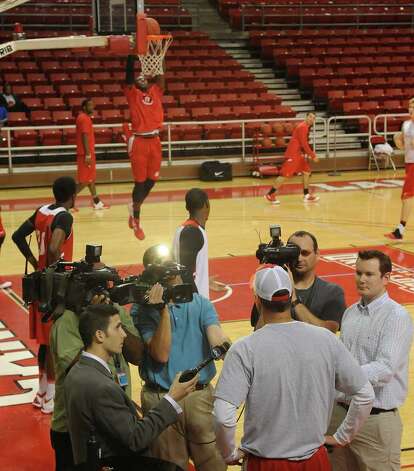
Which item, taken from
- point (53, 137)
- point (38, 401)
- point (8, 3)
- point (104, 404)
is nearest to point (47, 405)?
point (38, 401)

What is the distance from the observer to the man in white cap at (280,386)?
12.2ft

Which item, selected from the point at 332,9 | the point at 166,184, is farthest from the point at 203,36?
the point at 166,184

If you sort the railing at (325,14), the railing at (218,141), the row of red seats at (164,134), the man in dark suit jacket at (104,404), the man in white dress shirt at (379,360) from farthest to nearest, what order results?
the railing at (325,14)
the row of red seats at (164,134)
the railing at (218,141)
the man in white dress shirt at (379,360)
the man in dark suit jacket at (104,404)

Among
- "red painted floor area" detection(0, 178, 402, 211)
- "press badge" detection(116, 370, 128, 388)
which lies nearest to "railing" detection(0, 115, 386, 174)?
"red painted floor area" detection(0, 178, 402, 211)

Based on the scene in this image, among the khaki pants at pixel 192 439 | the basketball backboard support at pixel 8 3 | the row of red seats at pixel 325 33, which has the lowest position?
the khaki pants at pixel 192 439

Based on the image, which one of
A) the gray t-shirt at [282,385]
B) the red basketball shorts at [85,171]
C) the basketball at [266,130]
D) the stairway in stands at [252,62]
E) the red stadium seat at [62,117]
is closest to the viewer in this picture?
the gray t-shirt at [282,385]

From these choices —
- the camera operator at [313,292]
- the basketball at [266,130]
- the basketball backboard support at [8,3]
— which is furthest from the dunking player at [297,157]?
the camera operator at [313,292]

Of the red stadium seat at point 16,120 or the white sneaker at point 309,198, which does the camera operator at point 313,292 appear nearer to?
the white sneaker at point 309,198

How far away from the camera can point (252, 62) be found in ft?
84.3

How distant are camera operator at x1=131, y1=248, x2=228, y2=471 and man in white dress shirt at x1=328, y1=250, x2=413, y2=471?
2.32 feet

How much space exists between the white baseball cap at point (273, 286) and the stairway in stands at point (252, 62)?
725 inches

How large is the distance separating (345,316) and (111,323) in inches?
51.4

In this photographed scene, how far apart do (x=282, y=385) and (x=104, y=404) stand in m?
0.81

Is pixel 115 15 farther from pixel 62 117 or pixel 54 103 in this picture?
pixel 54 103
